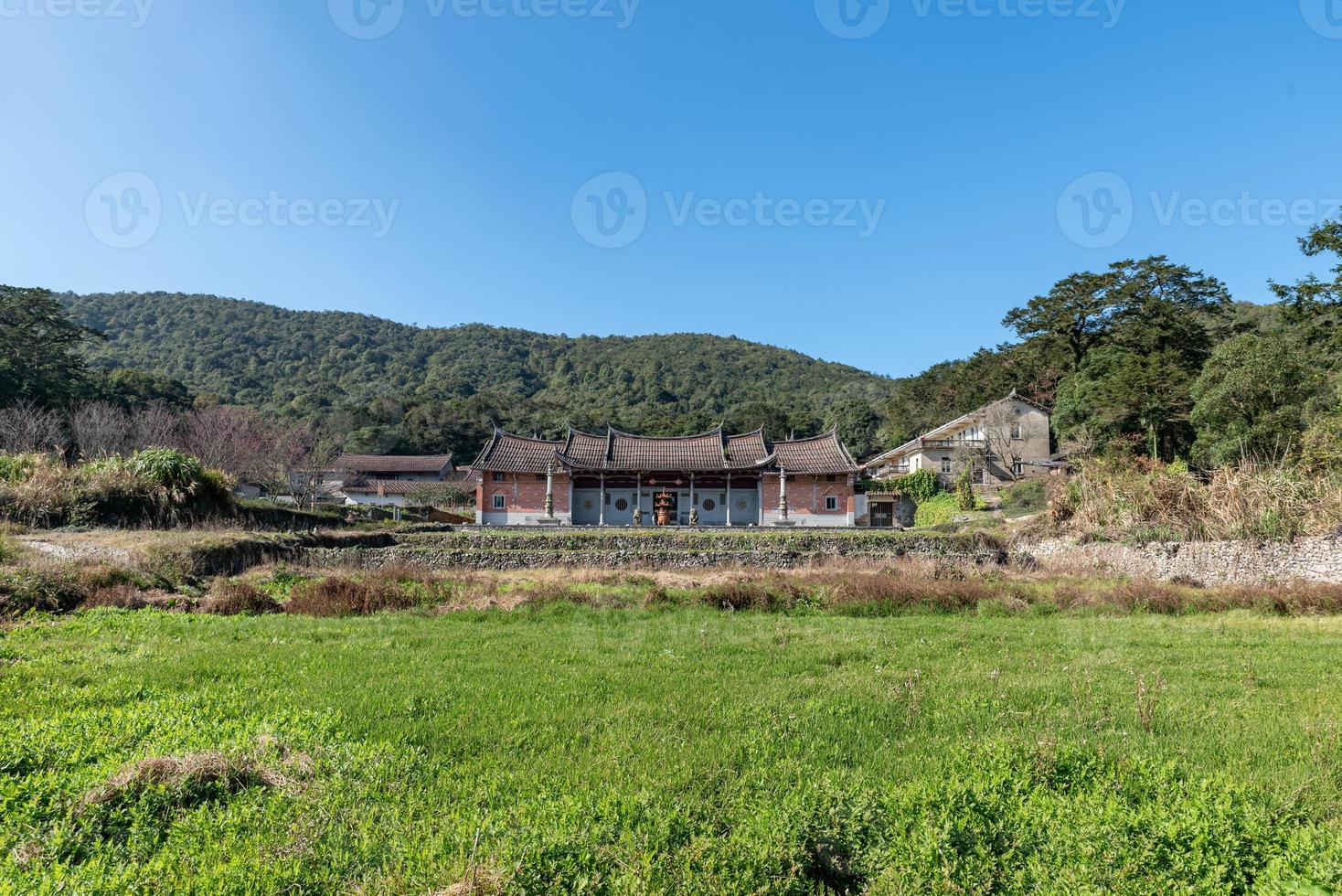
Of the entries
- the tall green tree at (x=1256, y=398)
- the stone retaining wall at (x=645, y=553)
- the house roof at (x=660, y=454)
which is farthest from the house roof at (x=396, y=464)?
the tall green tree at (x=1256, y=398)

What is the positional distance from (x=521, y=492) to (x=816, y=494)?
15424 mm

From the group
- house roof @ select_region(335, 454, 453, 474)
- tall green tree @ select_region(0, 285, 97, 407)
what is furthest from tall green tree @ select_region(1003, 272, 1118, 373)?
tall green tree @ select_region(0, 285, 97, 407)

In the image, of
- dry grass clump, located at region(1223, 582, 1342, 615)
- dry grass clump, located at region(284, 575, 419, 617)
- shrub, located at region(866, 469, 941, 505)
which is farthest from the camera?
shrub, located at region(866, 469, 941, 505)

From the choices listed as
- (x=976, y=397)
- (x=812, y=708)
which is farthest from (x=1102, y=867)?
(x=976, y=397)

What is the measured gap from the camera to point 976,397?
53344 mm

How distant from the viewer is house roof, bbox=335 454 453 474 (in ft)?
196

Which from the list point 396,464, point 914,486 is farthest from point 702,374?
point 914,486

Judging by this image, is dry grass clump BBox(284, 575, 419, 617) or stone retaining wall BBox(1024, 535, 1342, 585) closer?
dry grass clump BBox(284, 575, 419, 617)

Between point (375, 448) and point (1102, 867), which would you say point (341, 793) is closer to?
point (1102, 867)

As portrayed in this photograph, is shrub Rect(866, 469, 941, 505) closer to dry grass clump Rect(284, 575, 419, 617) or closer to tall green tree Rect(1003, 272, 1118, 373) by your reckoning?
tall green tree Rect(1003, 272, 1118, 373)

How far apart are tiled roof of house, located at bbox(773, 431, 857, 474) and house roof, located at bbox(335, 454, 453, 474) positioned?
35.8 meters

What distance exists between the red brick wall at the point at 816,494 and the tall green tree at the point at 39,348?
42.3 m

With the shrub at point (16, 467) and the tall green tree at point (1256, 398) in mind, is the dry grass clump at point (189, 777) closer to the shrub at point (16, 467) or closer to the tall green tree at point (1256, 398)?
the shrub at point (16, 467)

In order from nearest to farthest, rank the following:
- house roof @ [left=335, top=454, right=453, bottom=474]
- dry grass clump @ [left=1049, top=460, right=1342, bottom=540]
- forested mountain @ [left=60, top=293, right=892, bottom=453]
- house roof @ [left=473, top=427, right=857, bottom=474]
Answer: dry grass clump @ [left=1049, top=460, right=1342, bottom=540]
house roof @ [left=473, top=427, right=857, bottom=474]
house roof @ [left=335, top=454, right=453, bottom=474]
forested mountain @ [left=60, top=293, right=892, bottom=453]
